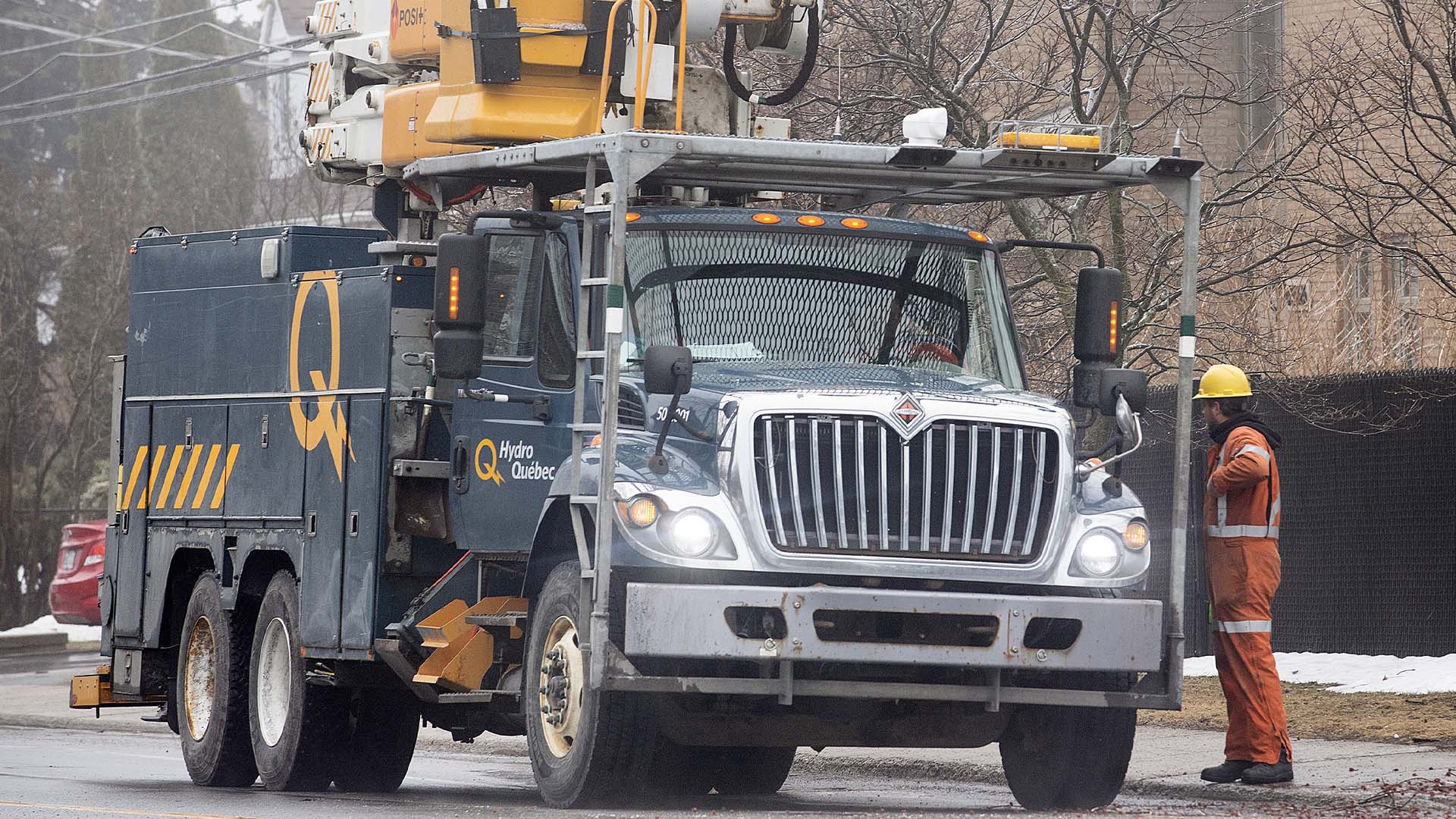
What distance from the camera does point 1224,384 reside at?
11.5 metres

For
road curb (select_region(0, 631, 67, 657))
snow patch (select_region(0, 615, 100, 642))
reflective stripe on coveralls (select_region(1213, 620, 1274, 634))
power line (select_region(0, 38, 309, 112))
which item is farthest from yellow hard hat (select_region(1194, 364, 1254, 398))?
snow patch (select_region(0, 615, 100, 642))

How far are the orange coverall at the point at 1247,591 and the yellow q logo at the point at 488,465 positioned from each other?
136 inches

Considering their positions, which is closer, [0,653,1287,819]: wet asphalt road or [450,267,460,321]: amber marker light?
[450,267,460,321]: amber marker light

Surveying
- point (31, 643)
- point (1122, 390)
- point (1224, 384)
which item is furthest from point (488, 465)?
point (31, 643)

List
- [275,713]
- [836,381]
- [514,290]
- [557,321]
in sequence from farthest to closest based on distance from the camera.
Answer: [275,713] < [514,290] < [557,321] < [836,381]

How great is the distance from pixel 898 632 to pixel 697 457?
108 cm

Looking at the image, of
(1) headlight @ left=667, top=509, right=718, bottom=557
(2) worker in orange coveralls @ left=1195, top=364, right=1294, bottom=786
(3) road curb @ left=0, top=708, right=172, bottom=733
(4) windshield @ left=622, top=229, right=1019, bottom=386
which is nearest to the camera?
(1) headlight @ left=667, top=509, right=718, bottom=557

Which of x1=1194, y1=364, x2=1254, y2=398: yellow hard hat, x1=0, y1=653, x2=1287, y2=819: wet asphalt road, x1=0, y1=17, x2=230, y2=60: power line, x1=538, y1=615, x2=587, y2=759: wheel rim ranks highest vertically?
x1=0, y1=17, x2=230, y2=60: power line

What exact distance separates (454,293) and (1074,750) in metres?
3.33

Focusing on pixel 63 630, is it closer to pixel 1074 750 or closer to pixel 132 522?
pixel 132 522

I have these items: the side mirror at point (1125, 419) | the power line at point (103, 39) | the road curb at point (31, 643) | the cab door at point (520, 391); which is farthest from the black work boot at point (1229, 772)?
the power line at point (103, 39)

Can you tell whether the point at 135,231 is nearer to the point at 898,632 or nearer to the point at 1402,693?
the point at 1402,693

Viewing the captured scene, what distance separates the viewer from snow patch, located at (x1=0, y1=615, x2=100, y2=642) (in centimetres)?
3136

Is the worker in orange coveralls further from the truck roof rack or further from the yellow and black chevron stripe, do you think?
the yellow and black chevron stripe
